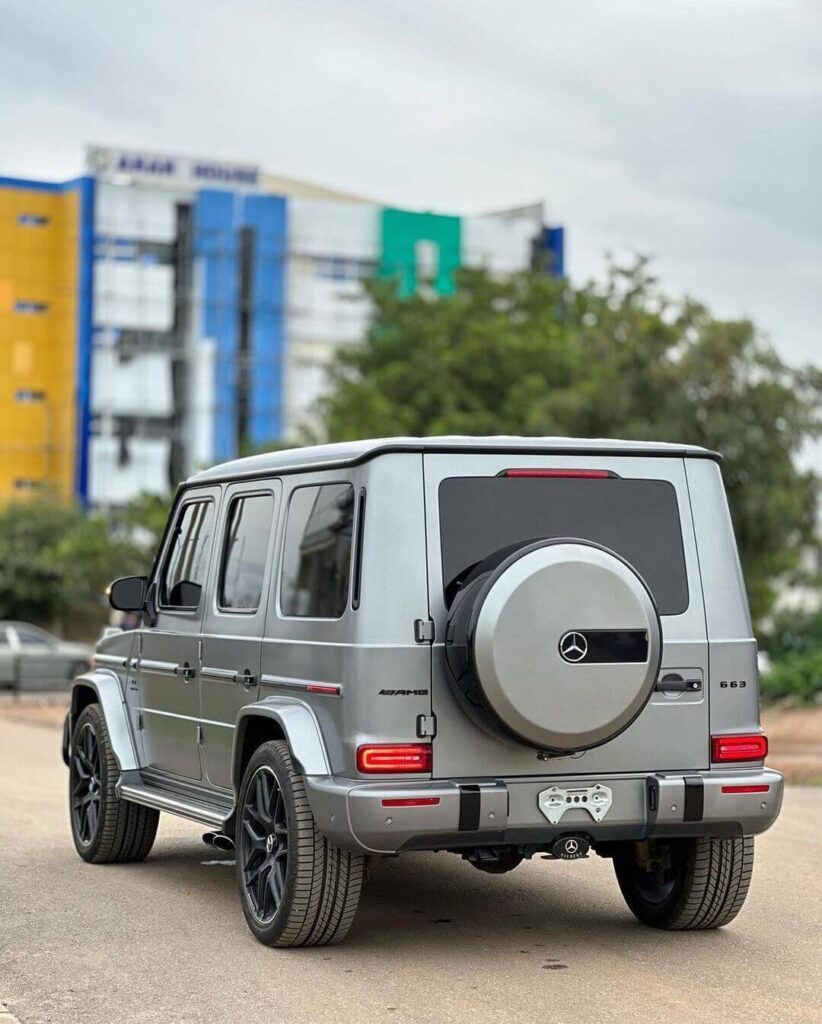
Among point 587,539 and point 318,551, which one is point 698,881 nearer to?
point 587,539

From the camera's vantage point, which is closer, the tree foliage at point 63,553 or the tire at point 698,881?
the tire at point 698,881

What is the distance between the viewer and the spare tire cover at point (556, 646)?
6863 millimetres

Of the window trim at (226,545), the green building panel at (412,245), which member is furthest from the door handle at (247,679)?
the green building panel at (412,245)

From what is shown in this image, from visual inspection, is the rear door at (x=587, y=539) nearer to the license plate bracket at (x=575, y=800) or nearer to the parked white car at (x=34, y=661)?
the license plate bracket at (x=575, y=800)

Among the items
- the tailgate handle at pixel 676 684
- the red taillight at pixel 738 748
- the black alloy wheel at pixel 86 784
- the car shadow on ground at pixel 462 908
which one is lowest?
the car shadow on ground at pixel 462 908

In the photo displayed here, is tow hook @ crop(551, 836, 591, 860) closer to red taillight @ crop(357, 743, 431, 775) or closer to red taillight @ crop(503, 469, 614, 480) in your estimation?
red taillight @ crop(357, 743, 431, 775)

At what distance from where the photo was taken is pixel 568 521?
295 inches

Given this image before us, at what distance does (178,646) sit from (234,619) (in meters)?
0.80

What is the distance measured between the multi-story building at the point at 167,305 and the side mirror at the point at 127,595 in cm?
6464

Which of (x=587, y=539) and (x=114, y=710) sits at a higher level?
(x=587, y=539)

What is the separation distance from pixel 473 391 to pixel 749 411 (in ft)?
66.2

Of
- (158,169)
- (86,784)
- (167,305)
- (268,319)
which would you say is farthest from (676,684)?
(158,169)

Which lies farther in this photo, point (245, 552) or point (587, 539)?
point (245, 552)

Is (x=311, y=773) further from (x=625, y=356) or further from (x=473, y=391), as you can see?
(x=473, y=391)
